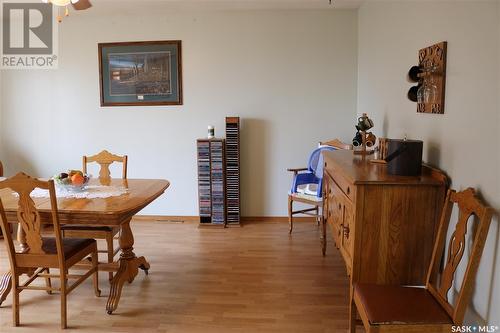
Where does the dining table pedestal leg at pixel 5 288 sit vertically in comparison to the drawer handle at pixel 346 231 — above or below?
below

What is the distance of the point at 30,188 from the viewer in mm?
2277

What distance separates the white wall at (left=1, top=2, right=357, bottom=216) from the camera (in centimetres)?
452

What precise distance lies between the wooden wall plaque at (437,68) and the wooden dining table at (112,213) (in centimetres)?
185

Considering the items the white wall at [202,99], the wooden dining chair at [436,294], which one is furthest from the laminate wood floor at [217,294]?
the white wall at [202,99]

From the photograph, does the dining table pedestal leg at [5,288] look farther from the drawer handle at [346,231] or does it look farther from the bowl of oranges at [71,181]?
the drawer handle at [346,231]

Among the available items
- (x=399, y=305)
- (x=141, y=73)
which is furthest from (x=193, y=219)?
(x=399, y=305)

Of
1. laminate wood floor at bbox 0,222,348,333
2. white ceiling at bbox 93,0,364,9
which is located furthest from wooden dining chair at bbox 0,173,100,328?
white ceiling at bbox 93,0,364,9

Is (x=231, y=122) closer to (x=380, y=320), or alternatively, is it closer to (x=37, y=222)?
(x=37, y=222)

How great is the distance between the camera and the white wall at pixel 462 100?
66.6 inches

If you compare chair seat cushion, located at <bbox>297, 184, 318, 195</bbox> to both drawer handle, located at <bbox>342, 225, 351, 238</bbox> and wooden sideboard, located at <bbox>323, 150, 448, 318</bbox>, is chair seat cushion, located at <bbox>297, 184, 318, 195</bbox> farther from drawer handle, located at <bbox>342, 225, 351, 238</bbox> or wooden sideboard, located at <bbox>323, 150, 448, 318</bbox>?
wooden sideboard, located at <bbox>323, 150, 448, 318</bbox>

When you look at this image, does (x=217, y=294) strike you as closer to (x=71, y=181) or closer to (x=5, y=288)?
(x=71, y=181)

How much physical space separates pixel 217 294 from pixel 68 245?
107cm

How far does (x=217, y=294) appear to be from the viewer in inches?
114

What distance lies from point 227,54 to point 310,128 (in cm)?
127
